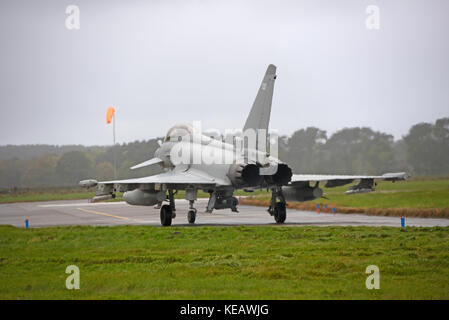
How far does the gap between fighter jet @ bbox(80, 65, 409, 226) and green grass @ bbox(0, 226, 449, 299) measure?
4.15 metres

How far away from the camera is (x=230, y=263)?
12328 mm

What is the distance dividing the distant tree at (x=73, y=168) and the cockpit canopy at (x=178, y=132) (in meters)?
45.4

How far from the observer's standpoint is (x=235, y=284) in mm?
10148

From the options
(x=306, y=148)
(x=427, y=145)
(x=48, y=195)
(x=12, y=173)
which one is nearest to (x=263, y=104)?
(x=48, y=195)

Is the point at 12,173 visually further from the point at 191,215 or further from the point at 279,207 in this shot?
the point at 279,207

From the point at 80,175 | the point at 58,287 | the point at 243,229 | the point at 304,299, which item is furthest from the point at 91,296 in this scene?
the point at 80,175

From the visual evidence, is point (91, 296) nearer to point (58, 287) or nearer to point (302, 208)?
point (58, 287)

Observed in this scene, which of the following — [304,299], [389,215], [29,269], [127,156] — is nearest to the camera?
[304,299]

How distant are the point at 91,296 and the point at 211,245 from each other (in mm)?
6891

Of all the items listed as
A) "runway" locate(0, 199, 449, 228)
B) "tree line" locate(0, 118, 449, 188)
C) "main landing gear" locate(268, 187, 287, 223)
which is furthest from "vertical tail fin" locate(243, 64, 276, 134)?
"tree line" locate(0, 118, 449, 188)

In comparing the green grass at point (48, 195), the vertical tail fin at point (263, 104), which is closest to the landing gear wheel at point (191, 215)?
the vertical tail fin at point (263, 104)

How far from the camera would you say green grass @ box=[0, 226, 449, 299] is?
9.50 meters

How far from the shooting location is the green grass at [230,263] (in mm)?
9500

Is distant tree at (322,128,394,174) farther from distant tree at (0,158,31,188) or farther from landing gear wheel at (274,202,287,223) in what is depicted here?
distant tree at (0,158,31,188)
